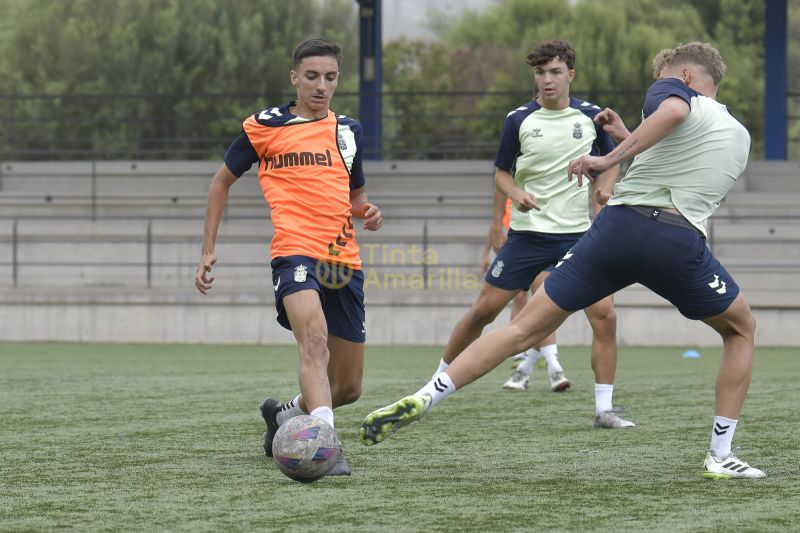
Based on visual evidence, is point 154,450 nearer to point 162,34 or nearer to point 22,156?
point 22,156

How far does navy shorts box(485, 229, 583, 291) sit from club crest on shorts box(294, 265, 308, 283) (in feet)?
8.44

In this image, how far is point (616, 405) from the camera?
379 inches

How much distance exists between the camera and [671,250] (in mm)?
5770

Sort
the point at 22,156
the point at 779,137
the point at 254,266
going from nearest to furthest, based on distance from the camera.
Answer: the point at 254,266
the point at 779,137
the point at 22,156

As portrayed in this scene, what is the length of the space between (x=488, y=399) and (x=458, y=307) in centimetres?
746

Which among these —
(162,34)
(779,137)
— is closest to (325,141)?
(779,137)

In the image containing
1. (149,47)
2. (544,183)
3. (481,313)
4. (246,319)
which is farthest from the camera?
(149,47)

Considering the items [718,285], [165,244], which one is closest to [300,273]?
[718,285]

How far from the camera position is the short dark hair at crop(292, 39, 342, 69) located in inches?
256

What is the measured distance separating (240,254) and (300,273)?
13.9 m

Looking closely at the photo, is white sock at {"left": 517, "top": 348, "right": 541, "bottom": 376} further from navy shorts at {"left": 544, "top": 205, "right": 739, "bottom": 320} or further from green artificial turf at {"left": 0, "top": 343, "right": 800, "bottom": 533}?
navy shorts at {"left": 544, "top": 205, "right": 739, "bottom": 320}

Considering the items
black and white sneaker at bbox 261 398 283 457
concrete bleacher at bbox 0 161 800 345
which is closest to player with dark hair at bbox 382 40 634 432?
black and white sneaker at bbox 261 398 283 457

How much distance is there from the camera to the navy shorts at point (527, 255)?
8.65 metres

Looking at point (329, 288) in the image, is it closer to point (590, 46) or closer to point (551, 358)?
point (551, 358)
